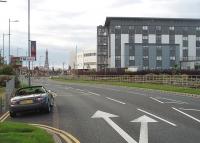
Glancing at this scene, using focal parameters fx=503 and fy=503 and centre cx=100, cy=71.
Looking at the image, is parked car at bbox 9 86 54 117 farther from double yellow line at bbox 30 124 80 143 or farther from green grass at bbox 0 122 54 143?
green grass at bbox 0 122 54 143

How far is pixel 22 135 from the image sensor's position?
526 inches

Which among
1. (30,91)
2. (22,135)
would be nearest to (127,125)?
(22,135)

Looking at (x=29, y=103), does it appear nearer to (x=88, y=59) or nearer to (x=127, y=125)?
(x=127, y=125)

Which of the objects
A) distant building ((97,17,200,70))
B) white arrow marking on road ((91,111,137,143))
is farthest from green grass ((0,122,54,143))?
distant building ((97,17,200,70))

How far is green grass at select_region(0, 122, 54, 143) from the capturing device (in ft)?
40.3

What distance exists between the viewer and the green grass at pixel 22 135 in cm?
1227

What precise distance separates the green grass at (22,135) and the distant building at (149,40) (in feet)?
362

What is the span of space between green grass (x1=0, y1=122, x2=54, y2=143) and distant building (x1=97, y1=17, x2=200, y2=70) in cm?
11028

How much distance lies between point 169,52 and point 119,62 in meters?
12.8

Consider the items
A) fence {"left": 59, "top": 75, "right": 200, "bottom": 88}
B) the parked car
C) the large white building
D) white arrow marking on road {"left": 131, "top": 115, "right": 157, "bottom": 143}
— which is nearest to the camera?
white arrow marking on road {"left": 131, "top": 115, "right": 157, "bottom": 143}

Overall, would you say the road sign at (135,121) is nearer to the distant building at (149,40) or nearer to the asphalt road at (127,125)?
the asphalt road at (127,125)

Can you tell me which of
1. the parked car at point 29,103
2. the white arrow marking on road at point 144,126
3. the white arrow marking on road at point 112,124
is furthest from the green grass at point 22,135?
the parked car at point 29,103

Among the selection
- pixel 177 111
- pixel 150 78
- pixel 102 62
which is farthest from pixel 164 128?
pixel 102 62

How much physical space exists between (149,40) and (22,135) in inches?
4558
